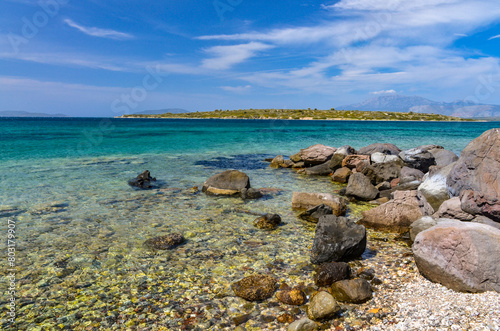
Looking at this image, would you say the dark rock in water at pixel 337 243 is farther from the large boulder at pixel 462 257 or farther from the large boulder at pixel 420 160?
the large boulder at pixel 420 160

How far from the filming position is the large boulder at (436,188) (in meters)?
14.1

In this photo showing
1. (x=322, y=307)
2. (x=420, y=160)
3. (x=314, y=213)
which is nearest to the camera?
(x=322, y=307)

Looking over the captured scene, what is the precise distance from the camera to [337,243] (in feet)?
32.4

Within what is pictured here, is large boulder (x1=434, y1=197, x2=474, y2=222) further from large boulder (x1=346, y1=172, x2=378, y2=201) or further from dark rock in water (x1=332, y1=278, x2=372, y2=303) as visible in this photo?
dark rock in water (x1=332, y1=278, x2=372, y2=303)

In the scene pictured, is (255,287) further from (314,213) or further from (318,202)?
(318,202)

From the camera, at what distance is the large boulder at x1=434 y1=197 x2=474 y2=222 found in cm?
1118

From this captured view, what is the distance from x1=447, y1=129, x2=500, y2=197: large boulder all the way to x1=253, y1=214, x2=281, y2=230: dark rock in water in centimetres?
783

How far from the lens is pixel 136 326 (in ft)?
22.2

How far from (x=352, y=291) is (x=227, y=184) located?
1167 cm

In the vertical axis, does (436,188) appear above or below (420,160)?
below

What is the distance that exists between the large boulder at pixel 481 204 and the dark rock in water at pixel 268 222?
7.15m

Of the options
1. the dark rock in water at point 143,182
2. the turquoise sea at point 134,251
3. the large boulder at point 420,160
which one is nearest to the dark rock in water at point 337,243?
the turquoise sea at point 134,251

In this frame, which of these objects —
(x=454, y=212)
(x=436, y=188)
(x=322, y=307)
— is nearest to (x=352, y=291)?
(x=322, y=307)

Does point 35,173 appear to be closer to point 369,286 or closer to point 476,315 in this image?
point 369,286
